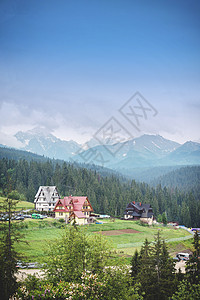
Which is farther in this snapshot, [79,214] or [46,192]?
[46,192]

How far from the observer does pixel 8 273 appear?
18875 mm

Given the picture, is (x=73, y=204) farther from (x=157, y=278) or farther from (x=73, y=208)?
(x=157, y=278)

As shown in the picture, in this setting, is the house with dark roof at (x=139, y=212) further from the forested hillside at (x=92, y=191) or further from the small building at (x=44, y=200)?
the small building at (x=44, y=200)

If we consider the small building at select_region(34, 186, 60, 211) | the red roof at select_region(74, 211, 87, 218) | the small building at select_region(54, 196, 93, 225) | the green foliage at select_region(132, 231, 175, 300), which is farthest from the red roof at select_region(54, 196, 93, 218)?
the green foliage at select_region(132, 231, 175, 300)

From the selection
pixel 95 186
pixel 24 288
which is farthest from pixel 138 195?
pixel 24 288

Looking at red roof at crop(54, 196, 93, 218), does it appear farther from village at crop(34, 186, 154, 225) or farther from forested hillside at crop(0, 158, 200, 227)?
forested hillside at crop(0, 158, 200, 227)

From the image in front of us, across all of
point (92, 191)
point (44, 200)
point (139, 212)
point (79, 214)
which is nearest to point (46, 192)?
point (44, 200)

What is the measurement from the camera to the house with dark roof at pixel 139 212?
285 ft

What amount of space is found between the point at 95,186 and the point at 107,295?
321ft

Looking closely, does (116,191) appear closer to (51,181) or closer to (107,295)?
(51,181)

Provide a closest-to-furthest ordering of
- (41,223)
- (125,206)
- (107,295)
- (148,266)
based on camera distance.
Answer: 1. (107,295)
2. (148,266)
3. (41,223)
4. (125,206)

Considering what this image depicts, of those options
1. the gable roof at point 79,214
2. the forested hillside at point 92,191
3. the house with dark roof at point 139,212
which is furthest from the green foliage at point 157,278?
the forested hillside at point 92,191

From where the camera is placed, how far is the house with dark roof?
285ft

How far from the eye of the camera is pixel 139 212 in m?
90.6
